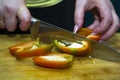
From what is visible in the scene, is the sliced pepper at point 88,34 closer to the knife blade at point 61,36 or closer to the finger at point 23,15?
the knife blade at point 61,36

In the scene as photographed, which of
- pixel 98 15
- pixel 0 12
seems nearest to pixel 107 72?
pixel 98 15

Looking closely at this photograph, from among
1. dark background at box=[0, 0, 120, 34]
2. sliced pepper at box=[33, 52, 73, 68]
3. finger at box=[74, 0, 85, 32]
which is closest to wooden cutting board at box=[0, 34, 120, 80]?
sliced pepper at box=[33, 52, 73, 68]

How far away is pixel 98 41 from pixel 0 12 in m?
0.33

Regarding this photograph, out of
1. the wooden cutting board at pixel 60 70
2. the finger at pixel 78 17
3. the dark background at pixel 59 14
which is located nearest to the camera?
the wooden cutting board at pixel 60 70

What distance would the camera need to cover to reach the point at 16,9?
0.95 meters

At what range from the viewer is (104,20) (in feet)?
3.40

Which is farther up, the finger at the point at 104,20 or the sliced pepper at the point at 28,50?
the finger at the point at 104,20

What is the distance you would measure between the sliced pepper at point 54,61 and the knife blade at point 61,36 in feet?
0.29

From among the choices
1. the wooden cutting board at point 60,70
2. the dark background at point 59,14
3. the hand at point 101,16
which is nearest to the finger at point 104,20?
the hand at point 101,16

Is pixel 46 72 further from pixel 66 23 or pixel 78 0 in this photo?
pixel 66 23

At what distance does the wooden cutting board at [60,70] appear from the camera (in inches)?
34.1

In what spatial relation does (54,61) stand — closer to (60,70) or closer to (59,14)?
(60,70)

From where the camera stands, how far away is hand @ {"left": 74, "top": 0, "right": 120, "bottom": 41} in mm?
1021

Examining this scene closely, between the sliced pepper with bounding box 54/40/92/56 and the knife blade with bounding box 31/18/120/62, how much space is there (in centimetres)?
2
